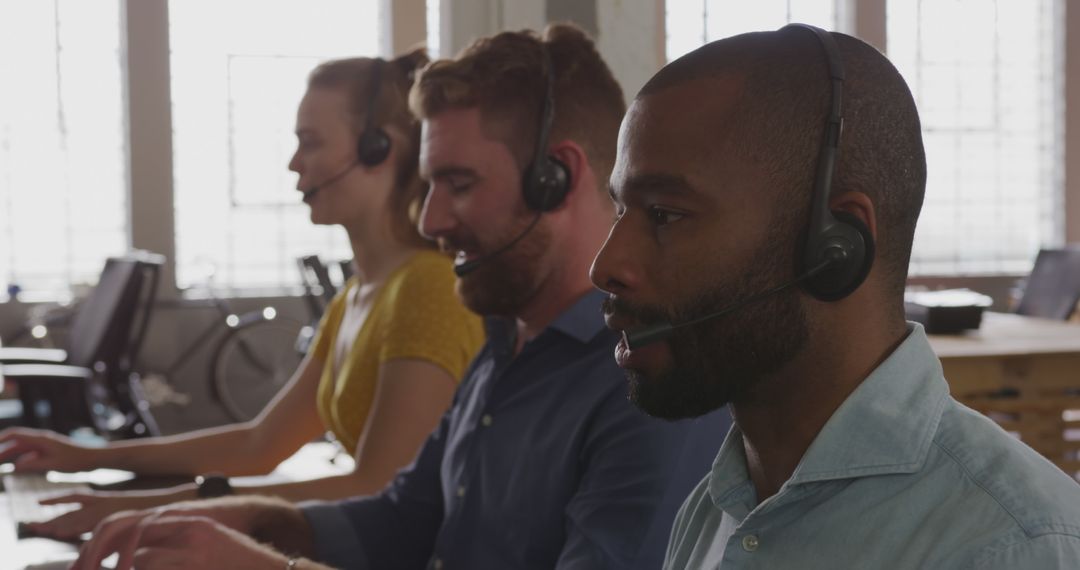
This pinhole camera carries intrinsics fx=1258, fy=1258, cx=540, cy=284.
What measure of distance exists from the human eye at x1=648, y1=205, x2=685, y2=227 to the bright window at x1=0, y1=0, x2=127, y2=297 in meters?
5.89

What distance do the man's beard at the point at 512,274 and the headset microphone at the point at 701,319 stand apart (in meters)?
0.69

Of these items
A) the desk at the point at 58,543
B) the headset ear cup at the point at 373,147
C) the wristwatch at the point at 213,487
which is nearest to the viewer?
the desk at the point at 58,543

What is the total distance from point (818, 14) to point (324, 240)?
307cm

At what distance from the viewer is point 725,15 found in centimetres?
700

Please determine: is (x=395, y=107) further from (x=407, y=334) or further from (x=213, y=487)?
(x=213, y=487)

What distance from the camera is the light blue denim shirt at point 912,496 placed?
0.64 m

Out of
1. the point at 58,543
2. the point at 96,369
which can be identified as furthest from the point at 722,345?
the point at 96,369

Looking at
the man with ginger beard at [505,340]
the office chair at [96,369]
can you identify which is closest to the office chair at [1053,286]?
the office chair at [96,369]

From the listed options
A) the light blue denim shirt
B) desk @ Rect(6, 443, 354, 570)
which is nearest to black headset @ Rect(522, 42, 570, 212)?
desk @ Rect(6, 443, 354, 570)

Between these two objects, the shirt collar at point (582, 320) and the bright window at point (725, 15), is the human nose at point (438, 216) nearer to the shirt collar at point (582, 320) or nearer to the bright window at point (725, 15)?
the shirt collar at point (582, 320)

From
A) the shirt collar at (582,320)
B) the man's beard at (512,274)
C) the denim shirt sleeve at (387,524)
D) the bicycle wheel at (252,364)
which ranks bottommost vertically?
the bicycle wheel at (252,364)

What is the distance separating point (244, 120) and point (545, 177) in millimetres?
5186

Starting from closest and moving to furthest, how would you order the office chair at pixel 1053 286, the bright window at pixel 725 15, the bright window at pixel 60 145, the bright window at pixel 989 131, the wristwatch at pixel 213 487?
the wristwatch at pixel 213 487 → the office chair at pixel 1053 286 → the bright window at pixel 60 145 → the bright window at pixel 725 15 → the bright window at pixel 989 131

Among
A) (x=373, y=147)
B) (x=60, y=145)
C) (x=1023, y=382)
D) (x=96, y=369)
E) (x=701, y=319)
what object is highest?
(x=60, y=145)
